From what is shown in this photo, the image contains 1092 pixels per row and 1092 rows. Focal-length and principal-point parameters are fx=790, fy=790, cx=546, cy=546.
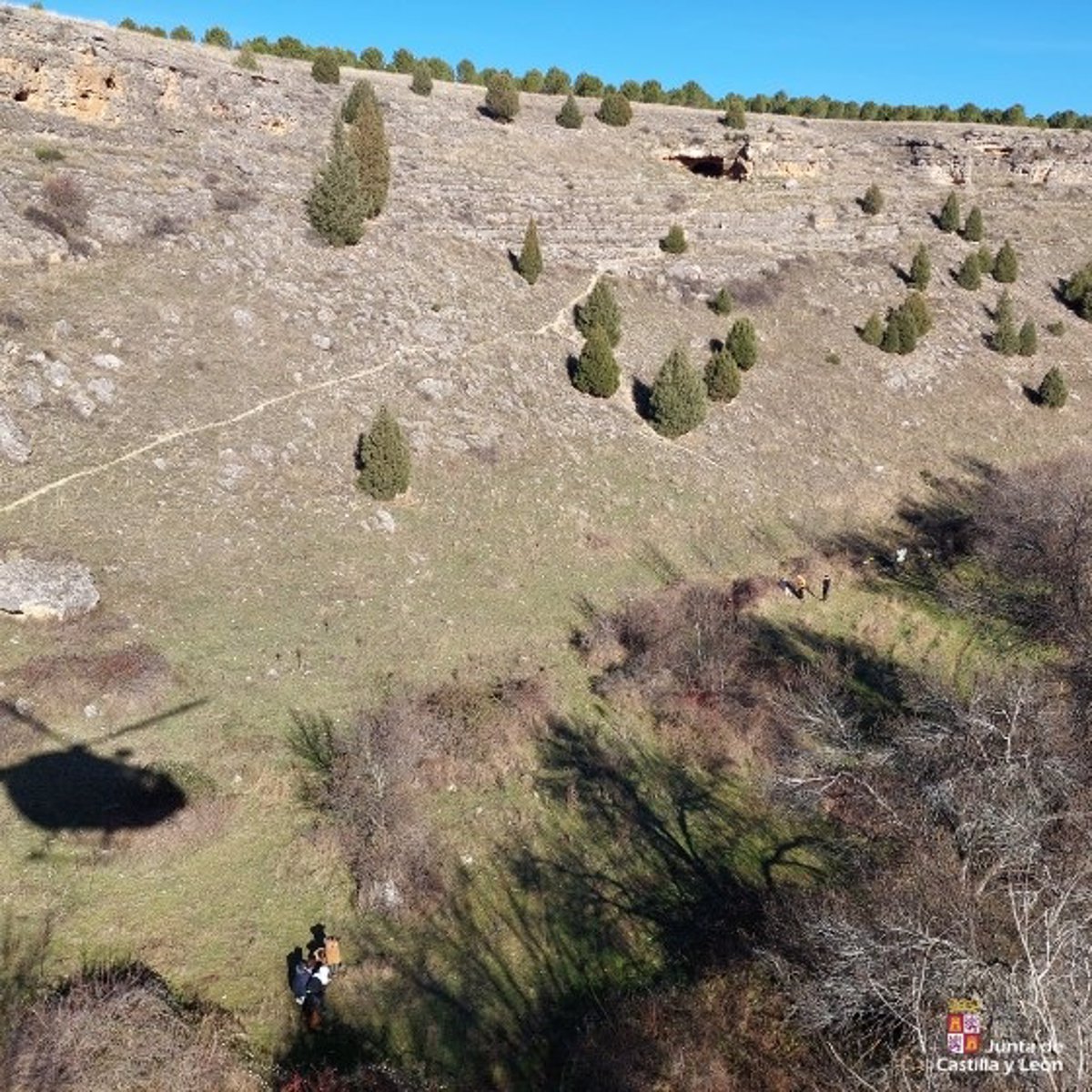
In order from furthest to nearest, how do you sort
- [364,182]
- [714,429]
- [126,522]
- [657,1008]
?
[364,182], [714,429], [126,522], [657,1008]

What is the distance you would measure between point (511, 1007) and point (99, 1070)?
237 inches

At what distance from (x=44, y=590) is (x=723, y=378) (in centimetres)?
2727

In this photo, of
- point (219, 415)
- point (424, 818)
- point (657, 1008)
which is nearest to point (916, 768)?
point (657, 1008)

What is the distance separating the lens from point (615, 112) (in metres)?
52.3

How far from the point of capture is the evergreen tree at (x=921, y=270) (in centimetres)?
4466

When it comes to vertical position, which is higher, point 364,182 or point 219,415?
point 364,182

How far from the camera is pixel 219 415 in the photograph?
26516 mm

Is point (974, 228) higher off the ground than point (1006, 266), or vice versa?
point (974, 228)

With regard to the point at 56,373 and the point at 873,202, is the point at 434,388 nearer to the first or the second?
the point at 56,373

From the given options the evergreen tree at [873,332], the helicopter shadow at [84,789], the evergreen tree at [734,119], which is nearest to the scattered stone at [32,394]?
the helicopter shadow at [84,789]

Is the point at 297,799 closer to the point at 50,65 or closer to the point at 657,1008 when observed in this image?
the point at 657,1008

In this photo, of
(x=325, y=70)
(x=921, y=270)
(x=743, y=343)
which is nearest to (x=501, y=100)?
(x=325, y=70)

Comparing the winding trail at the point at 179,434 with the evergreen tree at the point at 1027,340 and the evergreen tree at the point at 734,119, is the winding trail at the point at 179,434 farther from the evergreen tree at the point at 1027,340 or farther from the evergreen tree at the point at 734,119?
the evergreen tree at the point at 734,119

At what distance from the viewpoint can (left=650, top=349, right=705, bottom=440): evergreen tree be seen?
3234 cm
